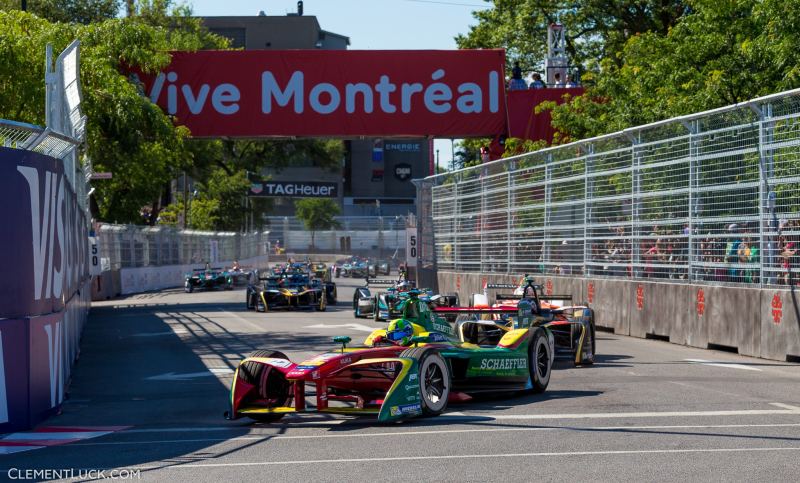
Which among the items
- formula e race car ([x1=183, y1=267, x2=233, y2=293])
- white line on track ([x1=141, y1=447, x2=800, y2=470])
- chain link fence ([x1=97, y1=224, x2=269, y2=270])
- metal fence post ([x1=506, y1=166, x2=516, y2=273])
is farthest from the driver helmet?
formula e race car ([x1=183, y1=267, x2=233, y2=293])

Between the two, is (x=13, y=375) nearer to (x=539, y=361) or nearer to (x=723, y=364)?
(x=539, y=361)

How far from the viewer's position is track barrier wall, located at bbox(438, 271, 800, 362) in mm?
15258

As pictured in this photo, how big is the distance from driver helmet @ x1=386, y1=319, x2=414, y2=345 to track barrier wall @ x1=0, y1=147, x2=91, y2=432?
3291 millimetres

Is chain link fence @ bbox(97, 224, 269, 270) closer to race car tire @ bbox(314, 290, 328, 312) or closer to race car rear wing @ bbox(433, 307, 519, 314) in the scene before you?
race car tire @ bbox(314, 290, 328, 312)

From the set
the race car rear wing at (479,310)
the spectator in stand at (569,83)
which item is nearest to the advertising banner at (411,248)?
the spectator in stand at (569,83)

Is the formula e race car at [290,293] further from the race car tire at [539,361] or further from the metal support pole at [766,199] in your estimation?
the race car tire at [539,361]

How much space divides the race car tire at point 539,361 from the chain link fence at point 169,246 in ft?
91.6

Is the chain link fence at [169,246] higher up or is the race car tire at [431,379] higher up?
the chain link fence at [169,246]

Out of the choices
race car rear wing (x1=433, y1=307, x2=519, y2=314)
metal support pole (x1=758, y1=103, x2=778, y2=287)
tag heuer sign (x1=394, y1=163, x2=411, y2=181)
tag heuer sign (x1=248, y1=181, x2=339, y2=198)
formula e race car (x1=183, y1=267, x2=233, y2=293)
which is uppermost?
tag heuer sign (x1=394, y1=163, x2=411, y2=181)

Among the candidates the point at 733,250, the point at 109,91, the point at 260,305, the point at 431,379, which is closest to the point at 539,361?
the point at 431,379

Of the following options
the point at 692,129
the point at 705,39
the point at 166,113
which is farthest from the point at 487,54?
the point at 692,129

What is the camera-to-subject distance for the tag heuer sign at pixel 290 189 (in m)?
70.9

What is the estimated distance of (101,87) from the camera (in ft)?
101

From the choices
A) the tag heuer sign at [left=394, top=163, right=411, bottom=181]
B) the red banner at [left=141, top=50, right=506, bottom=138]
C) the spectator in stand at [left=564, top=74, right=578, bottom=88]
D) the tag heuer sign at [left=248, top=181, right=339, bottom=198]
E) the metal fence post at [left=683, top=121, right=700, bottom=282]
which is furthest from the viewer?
the tag heuer sign at [left=394, top=163, right=411, bottom=181]
